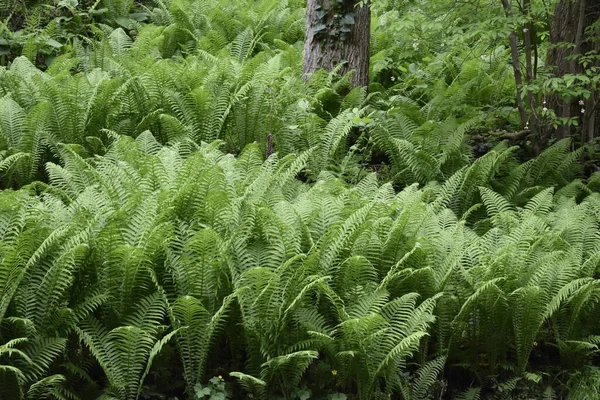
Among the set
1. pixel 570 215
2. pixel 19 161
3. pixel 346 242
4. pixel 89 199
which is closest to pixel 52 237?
pixel 89 199

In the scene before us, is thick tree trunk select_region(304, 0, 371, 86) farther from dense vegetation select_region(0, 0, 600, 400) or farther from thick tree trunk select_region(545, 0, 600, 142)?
thick tree trunk select_region(545, 0, 600, 142)

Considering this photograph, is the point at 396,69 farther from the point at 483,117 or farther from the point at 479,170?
the point at 479,170

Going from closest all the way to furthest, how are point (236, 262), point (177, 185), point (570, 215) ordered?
point (236, 262) < point (177, 185) < point (570, 215)

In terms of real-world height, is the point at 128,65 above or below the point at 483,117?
above

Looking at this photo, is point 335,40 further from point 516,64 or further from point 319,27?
point 516,64

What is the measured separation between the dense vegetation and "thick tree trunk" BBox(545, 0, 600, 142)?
1.14 feet

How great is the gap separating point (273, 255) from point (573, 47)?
12.9 feet

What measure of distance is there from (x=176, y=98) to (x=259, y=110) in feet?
2.32

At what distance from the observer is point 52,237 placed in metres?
3.82

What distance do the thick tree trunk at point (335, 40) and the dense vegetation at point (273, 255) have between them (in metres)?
0.98

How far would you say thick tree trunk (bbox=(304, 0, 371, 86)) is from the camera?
7.40 meters

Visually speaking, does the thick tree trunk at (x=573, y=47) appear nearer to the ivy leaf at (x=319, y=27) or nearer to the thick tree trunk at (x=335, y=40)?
the thick tree trunk at (x=335, y=40)

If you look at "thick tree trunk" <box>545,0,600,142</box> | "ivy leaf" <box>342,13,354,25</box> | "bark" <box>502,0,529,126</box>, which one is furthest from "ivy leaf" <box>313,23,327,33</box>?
"thick tree trunk" <box>545,0,600,142</box>

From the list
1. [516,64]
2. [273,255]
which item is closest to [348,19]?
[516,64]
